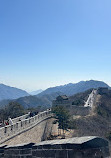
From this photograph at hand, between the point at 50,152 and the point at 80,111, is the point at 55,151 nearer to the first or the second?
the point at 50,152

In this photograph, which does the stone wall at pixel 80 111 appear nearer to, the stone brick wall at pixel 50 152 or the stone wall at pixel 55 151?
the stone brick wall at pixel 50 152

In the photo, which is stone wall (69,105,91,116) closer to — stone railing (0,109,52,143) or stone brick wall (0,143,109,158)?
stone railing (0,109,52,143)

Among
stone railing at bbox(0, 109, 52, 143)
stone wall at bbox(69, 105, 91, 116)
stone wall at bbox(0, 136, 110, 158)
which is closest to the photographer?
stone wall at bbox(0, 136, 110, 158)

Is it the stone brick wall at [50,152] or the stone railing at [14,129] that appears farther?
the stone railing at [14,129]

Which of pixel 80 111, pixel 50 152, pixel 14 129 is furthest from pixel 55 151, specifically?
pixel 80 111

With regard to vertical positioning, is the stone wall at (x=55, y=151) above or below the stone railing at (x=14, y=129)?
above

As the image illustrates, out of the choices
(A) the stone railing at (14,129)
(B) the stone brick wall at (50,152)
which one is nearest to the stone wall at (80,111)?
(A) the stone railing at (14,129)

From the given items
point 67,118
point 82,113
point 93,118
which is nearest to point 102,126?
point 93,118

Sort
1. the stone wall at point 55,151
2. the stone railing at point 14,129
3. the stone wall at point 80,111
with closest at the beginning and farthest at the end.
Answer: the stone wall at point 55,151 → the stone railing at point 14,129 → the stone wall at point 80,111

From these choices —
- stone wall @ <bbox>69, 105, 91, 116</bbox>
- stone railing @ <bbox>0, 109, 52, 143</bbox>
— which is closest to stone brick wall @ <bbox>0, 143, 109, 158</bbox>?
stone railing @ <bbox>0, 109, 52, 143</bbox>

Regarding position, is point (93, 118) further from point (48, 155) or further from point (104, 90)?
point (104, 90)

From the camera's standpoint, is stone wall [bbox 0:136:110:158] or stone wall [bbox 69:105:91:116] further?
stone wall [bbox 69:105:91:116]
